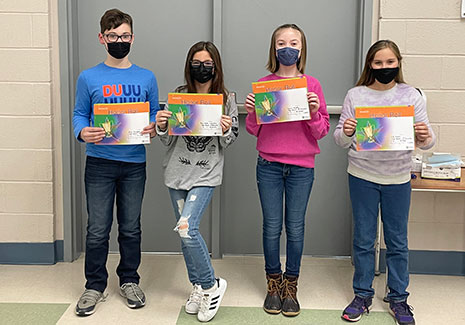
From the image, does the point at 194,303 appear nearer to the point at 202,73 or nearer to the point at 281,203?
the point at 281,203

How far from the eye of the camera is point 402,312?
2.84 metres

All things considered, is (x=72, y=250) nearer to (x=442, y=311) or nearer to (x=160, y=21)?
(x=160, y=21)

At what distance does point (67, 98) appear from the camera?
3574mm

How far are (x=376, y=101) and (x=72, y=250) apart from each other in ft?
7.12

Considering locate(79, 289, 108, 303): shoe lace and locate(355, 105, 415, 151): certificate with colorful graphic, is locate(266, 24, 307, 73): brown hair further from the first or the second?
locate(79, 289, 108, 303): shoe lace

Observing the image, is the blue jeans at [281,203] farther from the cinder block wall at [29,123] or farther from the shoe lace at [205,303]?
the cinder block wall at [29,123]

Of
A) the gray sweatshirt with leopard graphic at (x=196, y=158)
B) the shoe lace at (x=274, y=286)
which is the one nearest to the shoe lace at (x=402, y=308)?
the shoe lace at (x=274, y=286)

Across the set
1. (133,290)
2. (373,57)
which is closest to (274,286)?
(133,290)

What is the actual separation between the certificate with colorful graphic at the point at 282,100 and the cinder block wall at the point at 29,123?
149cm

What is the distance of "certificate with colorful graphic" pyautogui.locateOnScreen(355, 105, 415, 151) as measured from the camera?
8.79 ft

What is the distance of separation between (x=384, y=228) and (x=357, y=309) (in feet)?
1.44

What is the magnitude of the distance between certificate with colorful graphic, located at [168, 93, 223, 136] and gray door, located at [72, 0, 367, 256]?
3.04 ft

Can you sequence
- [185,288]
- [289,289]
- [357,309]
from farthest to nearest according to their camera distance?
[185,288] → [289,289] → [357,309]

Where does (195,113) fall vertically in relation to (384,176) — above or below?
above
